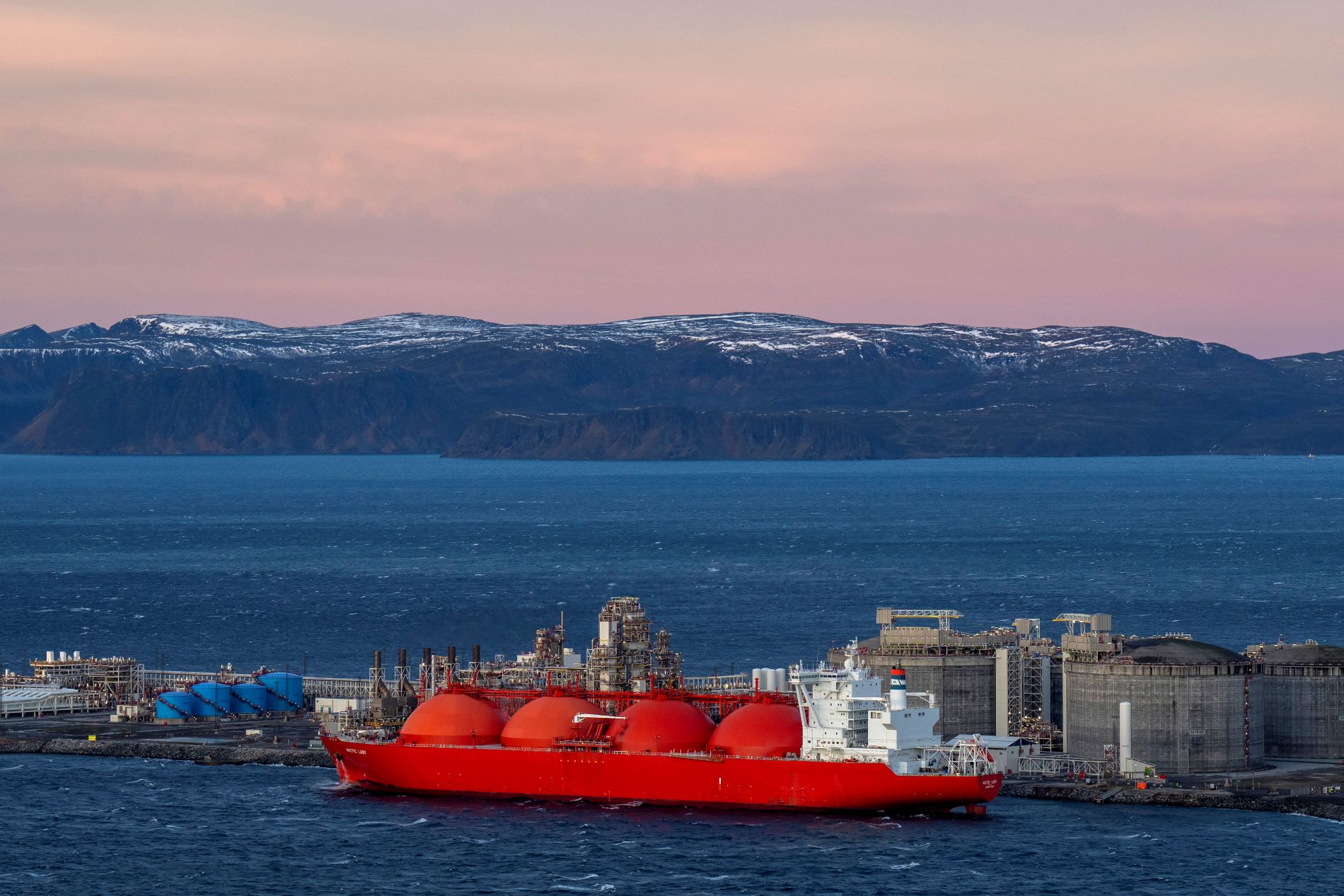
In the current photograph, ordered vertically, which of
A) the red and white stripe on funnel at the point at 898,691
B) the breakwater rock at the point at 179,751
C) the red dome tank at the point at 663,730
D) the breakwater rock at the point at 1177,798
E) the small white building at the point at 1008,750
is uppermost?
the red and white stripe on funnel at the point at 898,691

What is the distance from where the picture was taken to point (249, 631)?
15588 cm

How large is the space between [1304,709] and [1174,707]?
8.97 metres

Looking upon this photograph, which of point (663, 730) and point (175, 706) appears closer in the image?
point (663, 730)

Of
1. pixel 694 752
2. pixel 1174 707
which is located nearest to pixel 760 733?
pixel 694 752

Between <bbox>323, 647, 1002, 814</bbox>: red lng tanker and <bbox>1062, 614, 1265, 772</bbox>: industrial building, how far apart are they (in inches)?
323

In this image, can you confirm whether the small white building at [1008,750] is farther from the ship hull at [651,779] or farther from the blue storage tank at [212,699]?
the blue storage tank at [212,699]

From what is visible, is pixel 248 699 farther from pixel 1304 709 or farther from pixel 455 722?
pixel 1304 709

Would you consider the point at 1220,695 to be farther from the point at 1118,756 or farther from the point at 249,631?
the point at 249,631

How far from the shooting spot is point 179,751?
333 ft

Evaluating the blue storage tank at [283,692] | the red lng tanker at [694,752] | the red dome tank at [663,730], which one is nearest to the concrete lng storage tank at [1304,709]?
the red lng tanker at [694,752]

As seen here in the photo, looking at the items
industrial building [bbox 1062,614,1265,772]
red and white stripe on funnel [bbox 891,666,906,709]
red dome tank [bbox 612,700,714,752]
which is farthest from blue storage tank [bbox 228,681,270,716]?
industrial building [bbox 1062,614,1265,772]

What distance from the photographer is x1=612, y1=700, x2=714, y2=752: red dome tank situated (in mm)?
88000

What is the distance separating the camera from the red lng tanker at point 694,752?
84625 millimetres

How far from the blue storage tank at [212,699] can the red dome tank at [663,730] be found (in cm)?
3343
